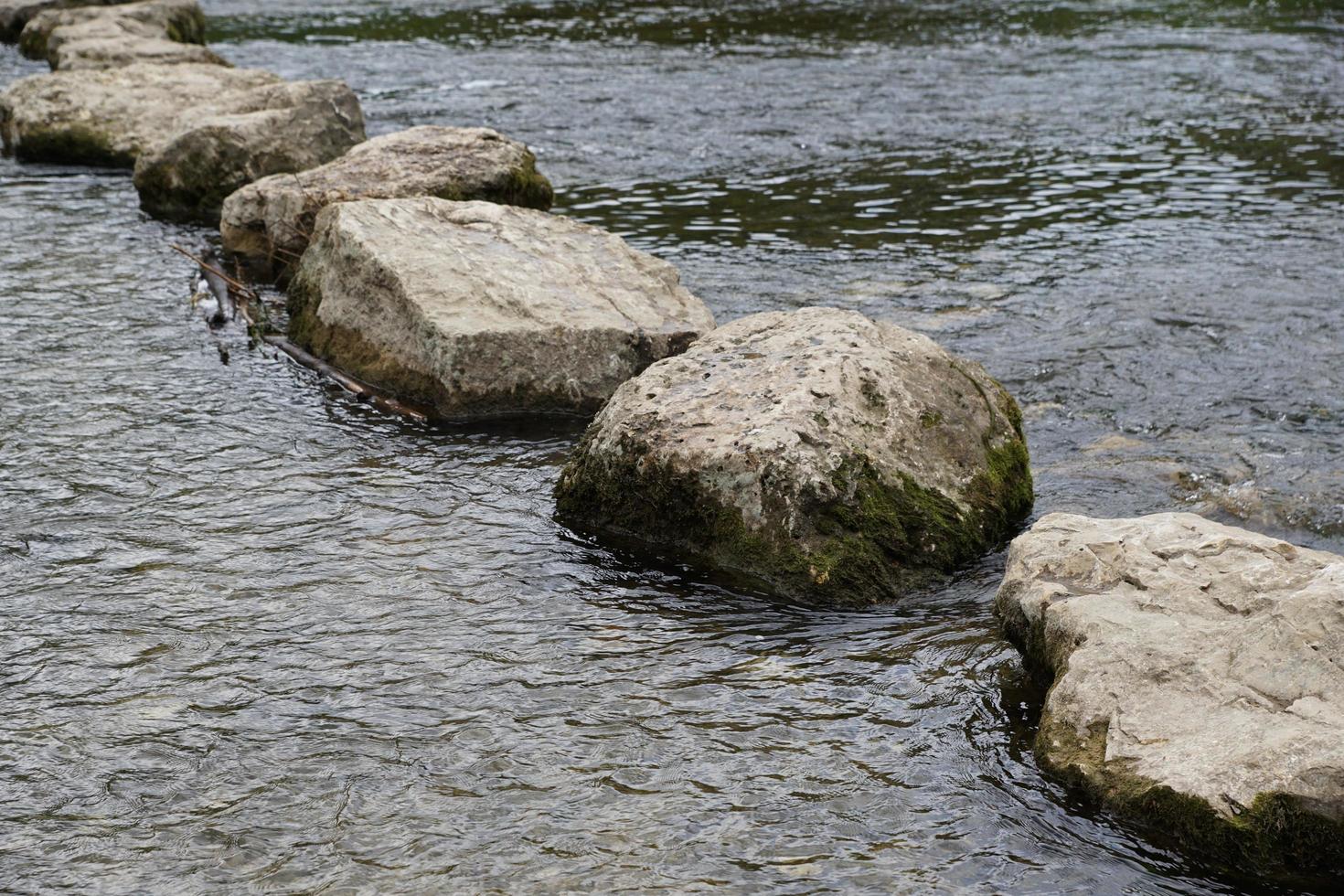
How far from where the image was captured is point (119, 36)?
2128cm

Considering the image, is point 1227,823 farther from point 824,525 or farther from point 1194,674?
point 824,525

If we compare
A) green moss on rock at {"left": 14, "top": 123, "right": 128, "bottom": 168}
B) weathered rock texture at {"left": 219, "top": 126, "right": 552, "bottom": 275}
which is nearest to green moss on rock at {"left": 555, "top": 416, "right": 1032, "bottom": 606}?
weathered rock texture at {"left": 219, "top": 126, "right": 552, "bottom": 275}

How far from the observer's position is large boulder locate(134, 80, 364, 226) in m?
14.2

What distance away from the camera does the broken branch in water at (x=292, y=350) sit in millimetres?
9461

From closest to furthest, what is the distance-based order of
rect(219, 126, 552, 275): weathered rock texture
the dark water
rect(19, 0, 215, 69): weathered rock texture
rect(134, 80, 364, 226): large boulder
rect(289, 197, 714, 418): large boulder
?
the dark water < rect(289, 197, 714, 418): large boulder < rect(219, 126, 552, 275): weathered rock texture < rect(134, 80, 364, 226): large boulder < rect(19, 0, 215, 69): weathered rock texture

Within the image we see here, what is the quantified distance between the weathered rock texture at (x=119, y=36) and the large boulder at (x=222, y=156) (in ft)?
18.4

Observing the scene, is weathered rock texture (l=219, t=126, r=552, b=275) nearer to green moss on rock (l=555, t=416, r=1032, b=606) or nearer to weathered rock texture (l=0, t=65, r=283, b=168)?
weathered rock texture (l=0, t=65, r=283, b=168)

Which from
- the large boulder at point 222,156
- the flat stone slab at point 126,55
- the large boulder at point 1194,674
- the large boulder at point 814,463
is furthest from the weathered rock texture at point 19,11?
the large boulder at point 1194,674

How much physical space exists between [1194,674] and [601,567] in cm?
304

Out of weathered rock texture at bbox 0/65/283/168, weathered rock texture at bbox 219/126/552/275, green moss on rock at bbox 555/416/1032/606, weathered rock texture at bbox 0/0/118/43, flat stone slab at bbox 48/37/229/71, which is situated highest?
weathered rock texture at bbox 0/0/118/43

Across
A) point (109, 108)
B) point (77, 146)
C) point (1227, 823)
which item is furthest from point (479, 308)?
point (109, 108)

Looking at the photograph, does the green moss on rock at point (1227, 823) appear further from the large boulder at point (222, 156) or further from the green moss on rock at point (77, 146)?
the green moss on rock at point (77, 146)

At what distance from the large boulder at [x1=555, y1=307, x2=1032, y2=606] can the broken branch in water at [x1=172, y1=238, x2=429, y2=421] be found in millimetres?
1940

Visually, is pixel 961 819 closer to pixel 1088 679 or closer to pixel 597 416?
pixel 1088 679
